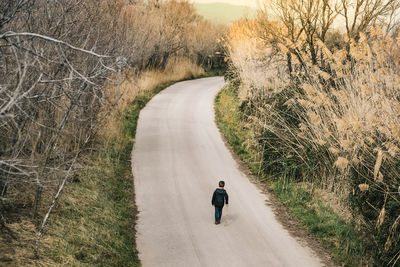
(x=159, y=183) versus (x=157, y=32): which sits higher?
(x=157, y=32)

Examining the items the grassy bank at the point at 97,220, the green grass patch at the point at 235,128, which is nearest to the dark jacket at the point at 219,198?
the grassy bank at the point at 97,220

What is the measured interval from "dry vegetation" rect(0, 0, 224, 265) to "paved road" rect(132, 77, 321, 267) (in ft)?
5.89

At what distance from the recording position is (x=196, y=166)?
11.1m

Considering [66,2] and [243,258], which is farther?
[66,2]

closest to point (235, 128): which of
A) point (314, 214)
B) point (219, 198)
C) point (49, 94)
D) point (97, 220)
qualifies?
point (314, 214)

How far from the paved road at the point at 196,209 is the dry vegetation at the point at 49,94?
5.89 feet

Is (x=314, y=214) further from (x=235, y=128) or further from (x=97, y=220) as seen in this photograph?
(x=235, y=128)

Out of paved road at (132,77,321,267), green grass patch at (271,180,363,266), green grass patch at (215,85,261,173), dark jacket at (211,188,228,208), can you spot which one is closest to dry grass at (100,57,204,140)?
paved road at (132,77,321,267)

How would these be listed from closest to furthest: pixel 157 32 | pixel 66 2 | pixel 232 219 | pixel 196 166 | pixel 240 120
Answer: pixel 66 2
pixel 232 219
pixel 196 166
pixel 240 120
pixel 157 32

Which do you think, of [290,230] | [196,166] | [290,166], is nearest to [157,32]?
[196,166]

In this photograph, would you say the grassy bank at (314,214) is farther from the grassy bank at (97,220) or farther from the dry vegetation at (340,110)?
the grassy bank at (97,220)

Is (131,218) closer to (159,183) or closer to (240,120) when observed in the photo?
(159,183)

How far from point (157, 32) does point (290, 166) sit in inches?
699

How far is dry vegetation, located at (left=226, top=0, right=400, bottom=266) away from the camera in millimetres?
6145
